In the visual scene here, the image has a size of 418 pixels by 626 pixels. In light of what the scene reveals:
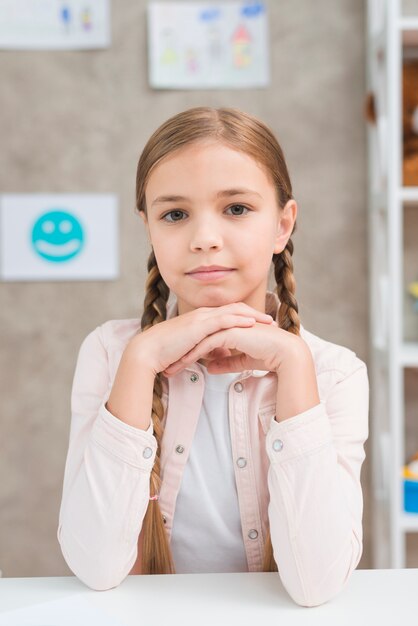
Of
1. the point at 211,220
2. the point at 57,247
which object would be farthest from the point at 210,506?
the point at 57,247

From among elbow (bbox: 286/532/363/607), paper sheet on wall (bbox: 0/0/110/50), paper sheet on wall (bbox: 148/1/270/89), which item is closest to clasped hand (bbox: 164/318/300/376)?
elbow (bbox: 286/532/363/607)

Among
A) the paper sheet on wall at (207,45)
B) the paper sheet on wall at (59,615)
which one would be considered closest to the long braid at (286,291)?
the paper sheet on wall at (59,615)

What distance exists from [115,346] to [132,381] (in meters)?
0.18

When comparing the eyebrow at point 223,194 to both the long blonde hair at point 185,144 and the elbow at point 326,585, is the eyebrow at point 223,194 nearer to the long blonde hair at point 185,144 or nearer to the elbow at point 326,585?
the long blonde hair at point 185,144

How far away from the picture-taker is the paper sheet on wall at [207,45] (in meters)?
2.20

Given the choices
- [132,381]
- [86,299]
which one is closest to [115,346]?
[132,381]

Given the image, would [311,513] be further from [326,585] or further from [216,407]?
[216,407]

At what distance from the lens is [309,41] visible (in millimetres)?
2221

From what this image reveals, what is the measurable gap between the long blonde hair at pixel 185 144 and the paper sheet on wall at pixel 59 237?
1.15m

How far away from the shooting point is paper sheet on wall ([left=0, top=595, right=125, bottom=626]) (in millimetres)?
780

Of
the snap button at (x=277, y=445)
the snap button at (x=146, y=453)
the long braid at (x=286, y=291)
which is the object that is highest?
the long braid at (x=286, y=291)

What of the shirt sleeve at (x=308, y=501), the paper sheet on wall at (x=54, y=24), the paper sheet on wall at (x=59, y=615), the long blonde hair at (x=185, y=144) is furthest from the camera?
the paper sheet on wall at (x=54, y=24)

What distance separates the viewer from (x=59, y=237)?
2254 mm

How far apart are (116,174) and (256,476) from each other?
1.39 m
